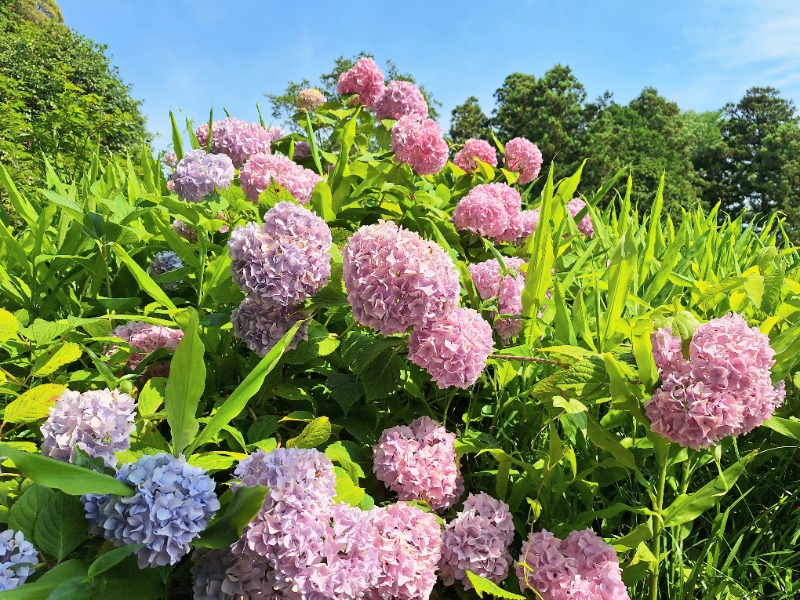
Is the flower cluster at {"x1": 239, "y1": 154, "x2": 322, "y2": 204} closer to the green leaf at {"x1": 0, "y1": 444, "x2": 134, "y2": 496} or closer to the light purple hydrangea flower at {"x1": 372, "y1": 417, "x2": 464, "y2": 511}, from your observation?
the light purple hydrangea flower at {"x1": 372, "y1": 417, "x2": 464, "y2": 511}

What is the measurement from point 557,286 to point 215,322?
3.07 ft

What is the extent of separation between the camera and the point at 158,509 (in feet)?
2.82

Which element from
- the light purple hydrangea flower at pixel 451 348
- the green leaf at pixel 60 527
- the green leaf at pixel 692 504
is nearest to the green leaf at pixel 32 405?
the green leaf at pixel 60 527

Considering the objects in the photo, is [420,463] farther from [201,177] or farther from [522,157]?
[522,157]

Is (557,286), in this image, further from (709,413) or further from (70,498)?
(70,498)

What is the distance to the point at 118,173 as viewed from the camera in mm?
3736

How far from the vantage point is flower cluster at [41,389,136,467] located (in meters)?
1.05

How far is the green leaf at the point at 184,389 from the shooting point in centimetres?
95

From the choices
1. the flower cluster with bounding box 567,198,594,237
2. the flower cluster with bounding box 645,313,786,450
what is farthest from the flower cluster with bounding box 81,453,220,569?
the flower cluster with bounding box 567,198,594,237

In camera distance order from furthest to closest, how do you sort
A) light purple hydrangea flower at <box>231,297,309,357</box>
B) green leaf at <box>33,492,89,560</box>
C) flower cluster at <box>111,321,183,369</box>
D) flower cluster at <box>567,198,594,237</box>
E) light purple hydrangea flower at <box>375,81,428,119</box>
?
flower cluster at <box>567,198,594,237</box>
light purple hydrangea flower at <box>375,81,428,119</box>
flower cluster at <box>111,321,183,369</box>
light purple hydrangea flower at <box>231,297,309,357</box>
green leaf at <box>33,492,89,560</box>

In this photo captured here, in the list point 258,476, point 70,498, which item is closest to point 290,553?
point 258,476

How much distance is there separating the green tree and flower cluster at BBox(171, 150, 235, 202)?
95.6ft

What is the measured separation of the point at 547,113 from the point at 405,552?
31681 mm

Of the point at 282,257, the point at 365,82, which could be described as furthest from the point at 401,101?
the point at 282,257
